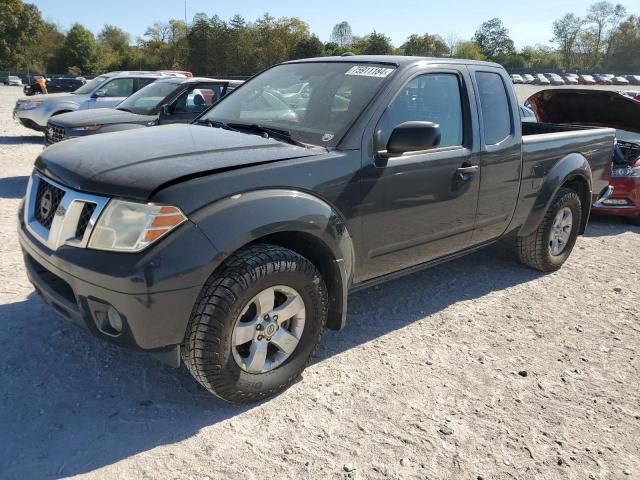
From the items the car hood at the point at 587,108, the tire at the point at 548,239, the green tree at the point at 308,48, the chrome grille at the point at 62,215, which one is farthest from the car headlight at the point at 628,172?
the green tree at the point at 308,48

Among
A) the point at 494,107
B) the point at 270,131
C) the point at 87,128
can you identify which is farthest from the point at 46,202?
the point at 87,128

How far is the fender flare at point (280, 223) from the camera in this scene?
2.56m

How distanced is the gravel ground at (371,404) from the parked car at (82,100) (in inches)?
334

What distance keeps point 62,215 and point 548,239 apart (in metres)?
4.06

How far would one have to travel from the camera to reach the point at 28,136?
13.8 meters

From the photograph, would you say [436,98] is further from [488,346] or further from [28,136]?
[28,136]

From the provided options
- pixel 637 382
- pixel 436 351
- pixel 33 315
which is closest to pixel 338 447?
pixel 436 351

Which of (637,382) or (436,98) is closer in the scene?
(637,382)

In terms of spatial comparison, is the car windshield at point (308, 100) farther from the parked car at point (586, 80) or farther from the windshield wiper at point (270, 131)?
the parked car at point (586, 80)

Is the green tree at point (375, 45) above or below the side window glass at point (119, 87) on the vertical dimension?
above

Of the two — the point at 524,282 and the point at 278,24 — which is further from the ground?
the point at 278,24

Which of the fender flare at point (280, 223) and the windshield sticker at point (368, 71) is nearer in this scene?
the fender flare at point (280, 223)

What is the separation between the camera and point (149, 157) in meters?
2.81

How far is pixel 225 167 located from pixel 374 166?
97cm
